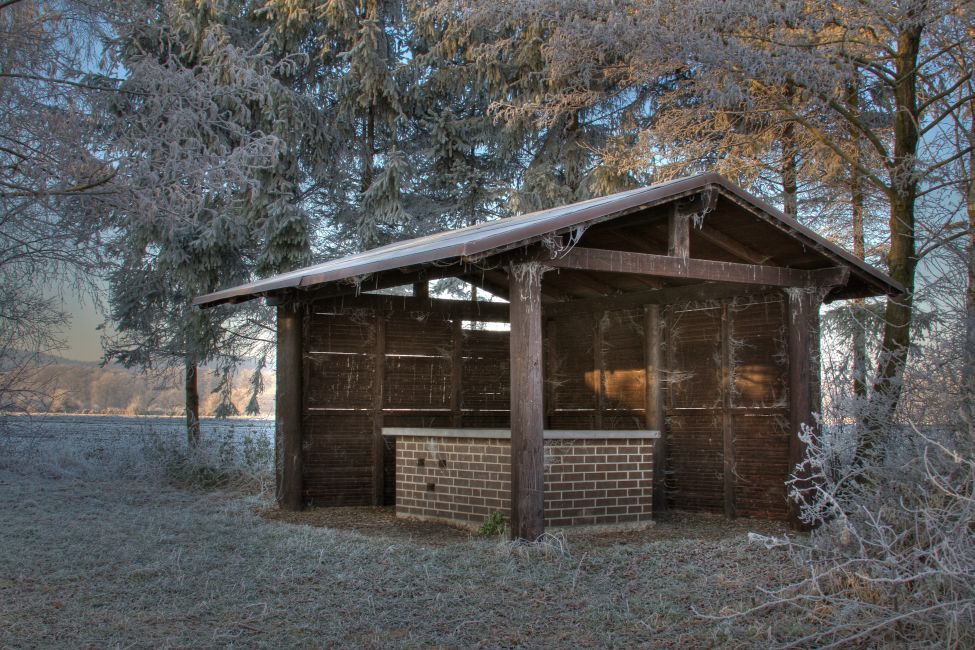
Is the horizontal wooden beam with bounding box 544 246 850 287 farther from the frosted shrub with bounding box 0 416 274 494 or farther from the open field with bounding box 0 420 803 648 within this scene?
the frosted shrub with bounding box 0 416 274 494

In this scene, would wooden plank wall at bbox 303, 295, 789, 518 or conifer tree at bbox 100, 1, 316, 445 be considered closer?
wooden plank wall at bbox 303, 295, 789, 518

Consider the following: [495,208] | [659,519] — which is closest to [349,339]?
[659,519]

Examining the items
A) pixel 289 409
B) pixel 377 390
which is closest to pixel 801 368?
pixel 377 390

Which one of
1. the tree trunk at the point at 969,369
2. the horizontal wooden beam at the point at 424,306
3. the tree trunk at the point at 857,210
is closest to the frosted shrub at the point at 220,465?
the horizontal wooden beam at the point at 424,306

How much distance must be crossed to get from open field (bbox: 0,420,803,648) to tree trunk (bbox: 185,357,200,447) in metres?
7.27

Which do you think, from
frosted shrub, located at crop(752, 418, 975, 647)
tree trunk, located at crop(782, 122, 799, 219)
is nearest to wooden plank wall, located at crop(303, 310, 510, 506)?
tree trunk, located at crop(782, 122, 799, 219)

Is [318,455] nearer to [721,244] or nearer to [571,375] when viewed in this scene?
[571,375]

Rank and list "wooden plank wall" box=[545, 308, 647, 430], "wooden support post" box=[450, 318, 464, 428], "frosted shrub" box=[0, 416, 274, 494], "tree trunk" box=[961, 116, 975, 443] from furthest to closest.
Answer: "frosted shrub" box=[0, 416, 274, 494]
"wooden support post" box=[450, 318, 464, 428]
"wooden plank wall" box=[545, 308, 647, 430]
"tree trunk" box=[961, 116, 975, 443]

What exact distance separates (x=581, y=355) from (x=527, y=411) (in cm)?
454

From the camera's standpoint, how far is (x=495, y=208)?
61.8ft

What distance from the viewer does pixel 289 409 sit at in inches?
429

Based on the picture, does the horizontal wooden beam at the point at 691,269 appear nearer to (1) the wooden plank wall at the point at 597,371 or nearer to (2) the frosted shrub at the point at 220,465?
(1) the wooden plank wall at the point at 597,371

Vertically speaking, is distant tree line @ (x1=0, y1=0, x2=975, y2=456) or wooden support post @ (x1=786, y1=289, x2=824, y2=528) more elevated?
distant tree line @ (x1=0, y1=0, x2=975, y2=456)

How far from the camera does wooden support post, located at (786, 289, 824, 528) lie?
945 cm
